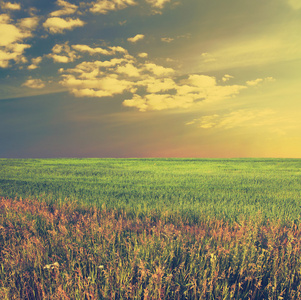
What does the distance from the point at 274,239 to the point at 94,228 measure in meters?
3.73

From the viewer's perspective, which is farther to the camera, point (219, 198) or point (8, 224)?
point (219, 198)

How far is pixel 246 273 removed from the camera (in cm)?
441

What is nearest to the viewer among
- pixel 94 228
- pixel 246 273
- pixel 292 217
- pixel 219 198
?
pixel 246 273

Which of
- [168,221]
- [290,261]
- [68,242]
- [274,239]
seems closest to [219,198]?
[168,221]

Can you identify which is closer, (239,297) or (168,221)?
(239,297)

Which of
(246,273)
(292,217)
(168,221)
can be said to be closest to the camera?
(246,273)

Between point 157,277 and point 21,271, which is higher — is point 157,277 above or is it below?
above

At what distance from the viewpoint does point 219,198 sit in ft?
39.5

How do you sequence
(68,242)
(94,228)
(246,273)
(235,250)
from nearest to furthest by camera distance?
(246,273)
(235,250)
(68,242)
(94,228)

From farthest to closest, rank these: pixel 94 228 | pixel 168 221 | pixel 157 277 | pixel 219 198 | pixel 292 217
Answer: pixel 219 198, pixel 292 217, pixel 168 221, pixel 94 228, pixel 157 277

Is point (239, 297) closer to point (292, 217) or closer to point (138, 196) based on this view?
point (292, 217)

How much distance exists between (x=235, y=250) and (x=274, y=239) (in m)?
1.51

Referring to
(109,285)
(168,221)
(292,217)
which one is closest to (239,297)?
(109,285)

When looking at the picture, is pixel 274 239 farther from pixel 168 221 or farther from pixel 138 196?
pixel 138 196
